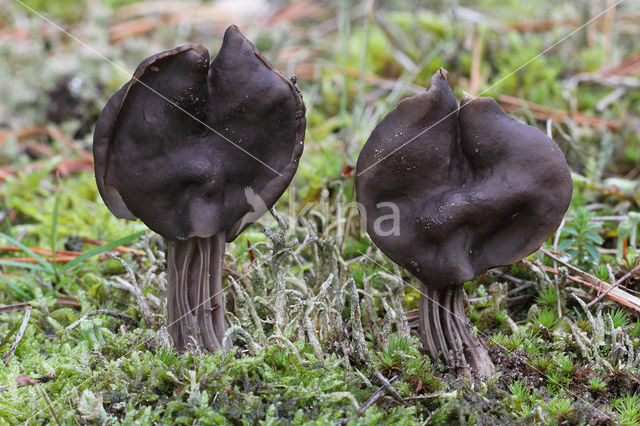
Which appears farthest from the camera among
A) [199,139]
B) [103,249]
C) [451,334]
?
[103,249]

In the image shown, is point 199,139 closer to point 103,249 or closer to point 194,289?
point 194,289

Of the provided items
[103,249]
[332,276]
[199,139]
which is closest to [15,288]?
[103,249]

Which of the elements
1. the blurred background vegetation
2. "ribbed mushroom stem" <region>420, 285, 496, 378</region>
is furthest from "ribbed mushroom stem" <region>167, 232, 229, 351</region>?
"ribbed mushroom stem" <region>420, 285, 496, 378</region>

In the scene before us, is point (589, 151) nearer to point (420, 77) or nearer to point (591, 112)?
point (591, 112)

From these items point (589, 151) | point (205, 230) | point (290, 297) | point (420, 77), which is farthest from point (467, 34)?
point (205, 230)

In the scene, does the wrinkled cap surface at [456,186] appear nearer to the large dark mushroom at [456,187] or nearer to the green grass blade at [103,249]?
the large dark mushroom at [456,187]
